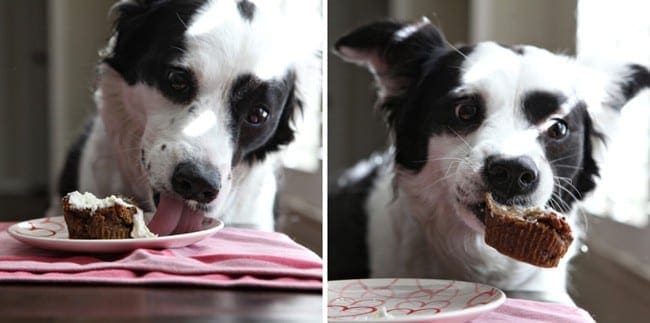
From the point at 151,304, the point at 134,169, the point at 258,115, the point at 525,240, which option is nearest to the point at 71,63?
the point at 134,169

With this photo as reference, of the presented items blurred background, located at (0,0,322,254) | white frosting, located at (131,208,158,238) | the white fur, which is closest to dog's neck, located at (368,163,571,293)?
the white fur

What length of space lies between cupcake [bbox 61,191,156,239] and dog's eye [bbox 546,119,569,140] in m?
0.50

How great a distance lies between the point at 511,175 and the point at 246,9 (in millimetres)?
402

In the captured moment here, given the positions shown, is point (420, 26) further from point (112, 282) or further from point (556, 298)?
point (112, 282)

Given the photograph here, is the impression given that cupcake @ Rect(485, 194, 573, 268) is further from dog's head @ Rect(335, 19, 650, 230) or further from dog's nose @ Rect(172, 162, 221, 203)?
dog's nose @ Rect(172, 162, 221, 203)

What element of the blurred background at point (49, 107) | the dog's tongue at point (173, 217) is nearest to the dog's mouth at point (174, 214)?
the dog's tongue at point (173, 217)

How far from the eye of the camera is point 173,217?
1038 mm

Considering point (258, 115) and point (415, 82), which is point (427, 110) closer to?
point (415, 82)

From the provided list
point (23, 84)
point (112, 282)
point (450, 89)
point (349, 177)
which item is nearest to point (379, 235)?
point (349, 177)

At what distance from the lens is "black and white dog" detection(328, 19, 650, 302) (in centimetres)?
97

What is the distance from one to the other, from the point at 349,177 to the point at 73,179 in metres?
0.39

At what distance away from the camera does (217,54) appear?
1.02 m

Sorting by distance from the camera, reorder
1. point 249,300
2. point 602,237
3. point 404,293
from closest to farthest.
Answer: point 249,300 < point 404,293 < point 602,237

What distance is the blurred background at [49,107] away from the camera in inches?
43.6
